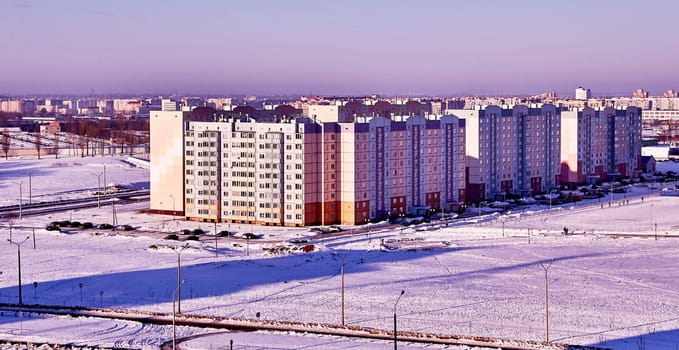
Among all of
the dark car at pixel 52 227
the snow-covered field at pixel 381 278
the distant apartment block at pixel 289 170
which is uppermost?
the distant apartment block at pixel 289 170

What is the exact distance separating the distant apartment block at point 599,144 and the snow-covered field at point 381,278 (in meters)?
12.7

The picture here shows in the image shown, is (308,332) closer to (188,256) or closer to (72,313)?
(72,313)

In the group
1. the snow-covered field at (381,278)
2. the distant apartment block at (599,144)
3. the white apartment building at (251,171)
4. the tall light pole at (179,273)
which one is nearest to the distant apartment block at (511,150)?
the distant apartment block at (599,144)

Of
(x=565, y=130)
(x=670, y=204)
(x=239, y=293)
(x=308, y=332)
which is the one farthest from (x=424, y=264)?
(x=565, y=130)

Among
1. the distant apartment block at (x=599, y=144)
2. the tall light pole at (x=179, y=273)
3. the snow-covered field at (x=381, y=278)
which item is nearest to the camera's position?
the snow-covered field at (x=381, y=278)

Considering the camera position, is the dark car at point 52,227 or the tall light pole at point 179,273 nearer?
the tall light pole at point 179,273

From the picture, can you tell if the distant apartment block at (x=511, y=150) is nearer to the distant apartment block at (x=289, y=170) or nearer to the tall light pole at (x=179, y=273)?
the distant apartment block at (x=289, y=170)

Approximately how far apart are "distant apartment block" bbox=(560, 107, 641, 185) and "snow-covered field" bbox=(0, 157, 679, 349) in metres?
12.7

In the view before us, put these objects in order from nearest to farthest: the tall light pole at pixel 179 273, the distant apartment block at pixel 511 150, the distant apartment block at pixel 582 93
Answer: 1. the tall light pole at pixel 179 273
2. the distant apartment block at pixel 511 150
3. the distant apartment block at pixel 582 93

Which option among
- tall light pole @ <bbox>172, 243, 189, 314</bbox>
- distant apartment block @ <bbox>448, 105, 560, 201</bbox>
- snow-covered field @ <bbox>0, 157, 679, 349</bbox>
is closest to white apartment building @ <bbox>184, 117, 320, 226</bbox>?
snow-covered field @ <bbox>0, 157, 679, 349</bbox>

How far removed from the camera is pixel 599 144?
56.0 m

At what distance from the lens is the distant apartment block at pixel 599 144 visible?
176 ft

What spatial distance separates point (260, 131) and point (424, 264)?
450 inches

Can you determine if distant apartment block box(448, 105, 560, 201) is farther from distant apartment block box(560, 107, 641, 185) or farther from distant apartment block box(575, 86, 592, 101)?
distant apartment block box(575, 86, 592, 101)
